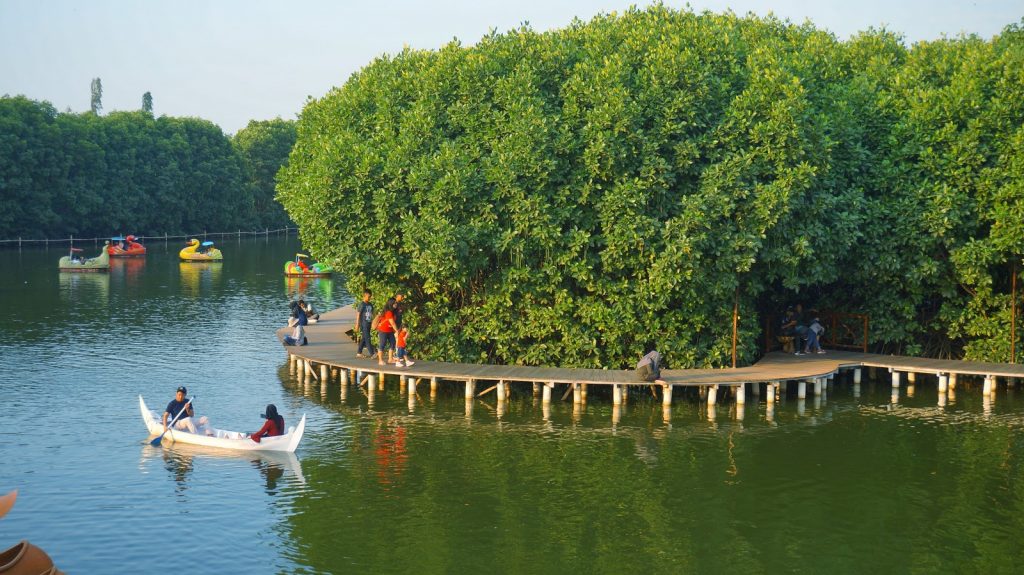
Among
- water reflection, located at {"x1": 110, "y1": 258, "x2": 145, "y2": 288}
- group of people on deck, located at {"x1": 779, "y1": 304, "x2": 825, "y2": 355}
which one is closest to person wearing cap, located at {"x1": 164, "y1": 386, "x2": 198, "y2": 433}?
group of people on deck, located at {"x1": 779, "y1": 304, "x2": 825, "y2": 355}

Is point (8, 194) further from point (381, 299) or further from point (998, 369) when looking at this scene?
point (998, 369)

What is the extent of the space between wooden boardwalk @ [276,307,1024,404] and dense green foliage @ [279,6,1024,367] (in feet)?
3.50

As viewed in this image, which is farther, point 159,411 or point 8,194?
point 8,194

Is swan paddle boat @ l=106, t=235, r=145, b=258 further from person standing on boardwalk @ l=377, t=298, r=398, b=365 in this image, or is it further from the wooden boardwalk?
person standing on boardwalk @ l=377, t=298, r=398, b=365

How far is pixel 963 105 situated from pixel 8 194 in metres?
89.2

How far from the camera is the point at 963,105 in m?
37.2

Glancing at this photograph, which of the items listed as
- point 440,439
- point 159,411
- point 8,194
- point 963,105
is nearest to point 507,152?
point 440,439

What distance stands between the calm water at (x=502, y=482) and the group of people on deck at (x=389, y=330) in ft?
4.25

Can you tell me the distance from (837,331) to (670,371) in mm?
9058

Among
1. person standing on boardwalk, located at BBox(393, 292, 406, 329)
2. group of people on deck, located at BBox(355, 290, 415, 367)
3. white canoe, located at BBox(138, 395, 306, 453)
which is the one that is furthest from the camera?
group of people on deck, located at BBox(355, 290, 415, 367)

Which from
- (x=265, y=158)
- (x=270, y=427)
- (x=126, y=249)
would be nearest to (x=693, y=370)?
(x=270, y=427)

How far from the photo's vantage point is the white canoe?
28.0m

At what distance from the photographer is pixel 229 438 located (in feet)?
94.1

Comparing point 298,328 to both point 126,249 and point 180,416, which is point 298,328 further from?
point 126,249
